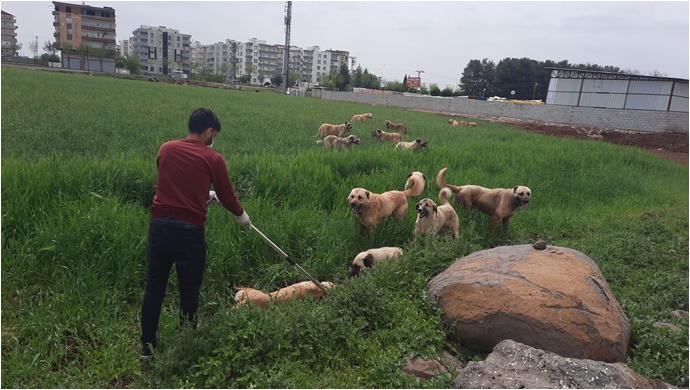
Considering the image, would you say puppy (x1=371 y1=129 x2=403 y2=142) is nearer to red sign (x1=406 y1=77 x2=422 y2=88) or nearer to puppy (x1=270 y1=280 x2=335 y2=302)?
puppy (x1=270 y1=280 x2=335 y2=302)

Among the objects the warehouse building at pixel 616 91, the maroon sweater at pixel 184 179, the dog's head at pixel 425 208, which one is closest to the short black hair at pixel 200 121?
the maroon sweater at pixel 184 179

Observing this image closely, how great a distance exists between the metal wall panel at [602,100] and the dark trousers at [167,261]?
40217mm

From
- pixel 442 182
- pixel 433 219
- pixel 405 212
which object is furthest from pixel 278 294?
pixel 442 182

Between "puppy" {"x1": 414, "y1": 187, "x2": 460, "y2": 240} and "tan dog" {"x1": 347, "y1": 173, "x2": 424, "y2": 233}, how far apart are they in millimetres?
550

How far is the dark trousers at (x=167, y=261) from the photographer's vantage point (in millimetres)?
3852

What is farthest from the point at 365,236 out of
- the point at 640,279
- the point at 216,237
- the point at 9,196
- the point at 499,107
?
the point at 499,107

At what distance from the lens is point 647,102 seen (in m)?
34.5

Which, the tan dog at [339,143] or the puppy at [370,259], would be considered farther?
the tan dog at [339,143]

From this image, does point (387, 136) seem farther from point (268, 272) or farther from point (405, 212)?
point (268, 272)

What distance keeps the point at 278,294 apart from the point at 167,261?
1.41 meters

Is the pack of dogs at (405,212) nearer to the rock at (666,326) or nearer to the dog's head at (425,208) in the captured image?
the dog's head at (425,208)

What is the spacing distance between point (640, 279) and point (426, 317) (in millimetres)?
3899

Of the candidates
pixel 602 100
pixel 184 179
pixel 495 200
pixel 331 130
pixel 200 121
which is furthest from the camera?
pixel 602 100

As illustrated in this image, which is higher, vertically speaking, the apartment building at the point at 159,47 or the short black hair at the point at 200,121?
the apartment building at the point at 159,47
